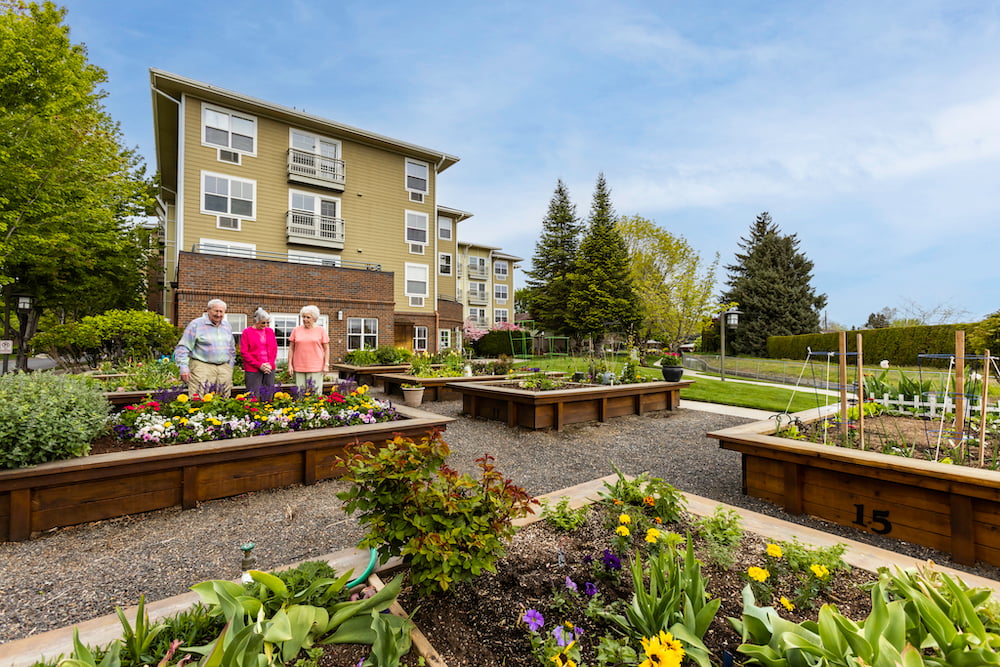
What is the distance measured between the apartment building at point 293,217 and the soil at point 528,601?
14.5 m

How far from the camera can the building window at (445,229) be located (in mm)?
25281

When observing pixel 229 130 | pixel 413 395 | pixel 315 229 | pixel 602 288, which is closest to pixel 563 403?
pixel 413 395

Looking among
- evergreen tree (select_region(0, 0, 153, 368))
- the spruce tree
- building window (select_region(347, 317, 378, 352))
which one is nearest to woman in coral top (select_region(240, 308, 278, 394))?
building window (select_region(347, 317, 378, 352))

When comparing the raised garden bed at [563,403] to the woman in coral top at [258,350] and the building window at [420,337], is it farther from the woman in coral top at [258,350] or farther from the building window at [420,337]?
the building window at [420,337]

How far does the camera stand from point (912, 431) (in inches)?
178

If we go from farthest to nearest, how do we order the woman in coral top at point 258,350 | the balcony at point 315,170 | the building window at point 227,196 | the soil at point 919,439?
the balcony at point 315,170
the building window at point 227,196
the woman in coral top at point 258,350
the soil at point 919,439

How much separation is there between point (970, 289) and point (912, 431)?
1005 inches

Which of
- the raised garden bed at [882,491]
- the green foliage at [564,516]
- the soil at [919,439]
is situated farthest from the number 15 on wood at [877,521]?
the green foliage at [564,516]

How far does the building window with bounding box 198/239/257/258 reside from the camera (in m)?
15.3

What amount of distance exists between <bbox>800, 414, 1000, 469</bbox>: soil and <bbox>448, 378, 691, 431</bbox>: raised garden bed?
3150mm

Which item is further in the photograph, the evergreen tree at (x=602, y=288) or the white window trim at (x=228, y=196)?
the evergreen tree at (x=602, y=288)

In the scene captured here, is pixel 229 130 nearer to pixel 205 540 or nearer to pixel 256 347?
pixel 256 347

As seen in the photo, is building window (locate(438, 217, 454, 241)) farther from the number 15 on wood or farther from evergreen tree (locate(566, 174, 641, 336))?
the number 15 on wood

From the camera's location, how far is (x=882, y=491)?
10.3 feet
